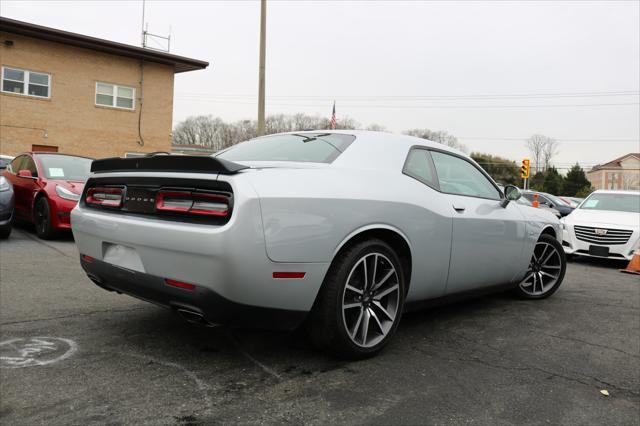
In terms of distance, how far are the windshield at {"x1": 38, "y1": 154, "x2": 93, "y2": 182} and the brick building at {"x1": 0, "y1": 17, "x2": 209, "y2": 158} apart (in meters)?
14.0

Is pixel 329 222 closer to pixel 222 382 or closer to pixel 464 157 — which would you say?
pixel 222 382

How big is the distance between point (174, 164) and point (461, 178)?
241cm

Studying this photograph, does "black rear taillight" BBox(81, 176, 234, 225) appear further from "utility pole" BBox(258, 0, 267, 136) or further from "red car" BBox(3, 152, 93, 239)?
"utility pole" BBox(258, 0, 267, 136)

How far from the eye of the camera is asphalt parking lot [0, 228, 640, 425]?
2.46 m

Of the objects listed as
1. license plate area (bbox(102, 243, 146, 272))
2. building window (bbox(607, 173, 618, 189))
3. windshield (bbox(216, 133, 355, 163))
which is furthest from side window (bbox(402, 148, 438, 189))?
building window (bbox(607, 173, 618, 189))

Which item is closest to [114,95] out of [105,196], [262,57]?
[262,57]

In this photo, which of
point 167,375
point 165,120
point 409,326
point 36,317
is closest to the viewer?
point 167,375

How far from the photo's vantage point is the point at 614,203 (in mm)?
9570

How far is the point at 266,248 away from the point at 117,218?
1098 millimetres

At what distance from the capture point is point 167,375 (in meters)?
2.80

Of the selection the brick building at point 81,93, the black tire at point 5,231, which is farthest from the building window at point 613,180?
the black tire at point 5,231

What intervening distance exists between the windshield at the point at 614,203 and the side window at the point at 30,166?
985cm

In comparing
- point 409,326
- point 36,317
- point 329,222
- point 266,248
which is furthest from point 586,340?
point 36,317

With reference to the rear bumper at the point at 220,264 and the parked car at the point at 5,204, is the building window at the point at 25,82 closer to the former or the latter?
the parked car at the point at 5,204
